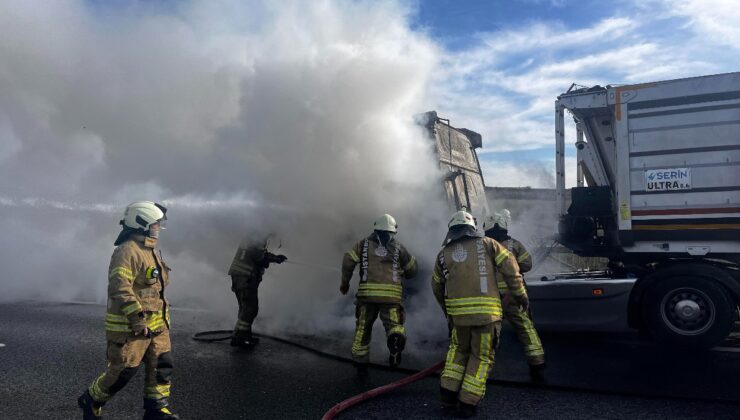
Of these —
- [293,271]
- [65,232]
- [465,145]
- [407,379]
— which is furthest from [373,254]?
[65,232]

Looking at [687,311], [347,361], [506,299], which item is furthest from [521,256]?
[347,361]

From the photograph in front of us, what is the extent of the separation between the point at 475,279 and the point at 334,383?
1.56 m

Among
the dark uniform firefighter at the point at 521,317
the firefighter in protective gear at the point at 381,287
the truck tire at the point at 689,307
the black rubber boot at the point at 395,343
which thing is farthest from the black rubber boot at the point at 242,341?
the truck tire at the point at 689,307

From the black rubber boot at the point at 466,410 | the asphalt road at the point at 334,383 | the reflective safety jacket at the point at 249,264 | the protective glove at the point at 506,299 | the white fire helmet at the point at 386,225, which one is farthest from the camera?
the reflective safety jacket at the point at 249,264

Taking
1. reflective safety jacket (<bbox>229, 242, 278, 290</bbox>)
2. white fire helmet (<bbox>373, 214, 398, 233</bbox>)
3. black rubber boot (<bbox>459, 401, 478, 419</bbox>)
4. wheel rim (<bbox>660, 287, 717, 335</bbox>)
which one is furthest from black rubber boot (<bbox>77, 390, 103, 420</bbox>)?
wheel rim (<bbox>660, 287, 717, 335</bbox>)

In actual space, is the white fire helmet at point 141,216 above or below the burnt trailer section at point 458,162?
below

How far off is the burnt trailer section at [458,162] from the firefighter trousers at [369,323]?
2.74 meters

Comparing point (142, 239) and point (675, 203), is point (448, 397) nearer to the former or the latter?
point (142, 239)

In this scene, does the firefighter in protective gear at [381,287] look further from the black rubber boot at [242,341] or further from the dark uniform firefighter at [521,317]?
the black rubber boot at [242,341]

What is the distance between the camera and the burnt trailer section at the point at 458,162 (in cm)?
756

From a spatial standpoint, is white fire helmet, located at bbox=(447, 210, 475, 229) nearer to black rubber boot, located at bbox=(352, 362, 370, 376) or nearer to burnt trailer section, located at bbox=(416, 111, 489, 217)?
black rubber boot, located at bbox=(352, 362, 370, 376)

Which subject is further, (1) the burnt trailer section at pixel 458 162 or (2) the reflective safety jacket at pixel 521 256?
(1) the burnt trailer section at pixel 458 162

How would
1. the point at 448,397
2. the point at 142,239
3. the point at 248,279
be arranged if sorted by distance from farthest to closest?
the point at 248,279 → the point at 448,397 → the point at 142,239

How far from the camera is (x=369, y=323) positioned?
491cm
